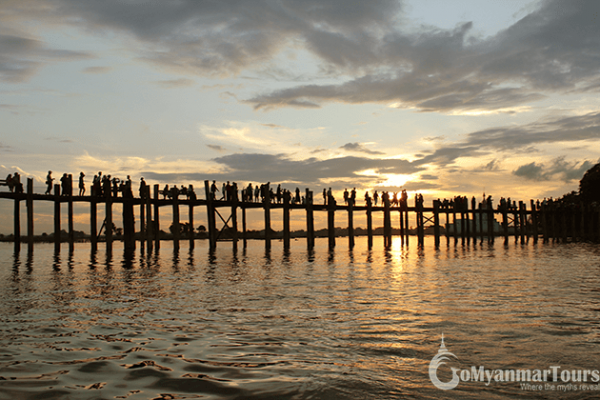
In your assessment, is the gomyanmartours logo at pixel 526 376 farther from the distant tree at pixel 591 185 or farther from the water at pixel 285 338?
the distant tree at pixel 591 185

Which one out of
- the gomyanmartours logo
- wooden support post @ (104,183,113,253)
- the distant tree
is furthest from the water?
the distant tree

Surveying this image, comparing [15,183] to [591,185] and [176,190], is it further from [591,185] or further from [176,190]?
[591,185]

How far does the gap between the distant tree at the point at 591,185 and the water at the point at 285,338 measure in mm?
65282

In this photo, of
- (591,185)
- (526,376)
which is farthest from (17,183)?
(591,185)

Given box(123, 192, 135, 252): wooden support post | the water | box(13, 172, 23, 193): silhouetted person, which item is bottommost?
the water

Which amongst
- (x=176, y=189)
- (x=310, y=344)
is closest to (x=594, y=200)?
(x=176, y=189)

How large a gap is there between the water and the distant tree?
6528 cm

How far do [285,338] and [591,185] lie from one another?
75.8 meters

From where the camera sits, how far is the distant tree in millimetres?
67062

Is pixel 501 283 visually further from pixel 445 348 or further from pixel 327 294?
pixel 445 348

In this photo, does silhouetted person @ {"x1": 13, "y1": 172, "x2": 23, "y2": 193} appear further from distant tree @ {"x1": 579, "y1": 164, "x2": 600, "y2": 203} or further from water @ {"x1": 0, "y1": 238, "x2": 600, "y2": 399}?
distant tree @ {"x1": 579, "y1": 164, "x2": 600, "y2": 203}

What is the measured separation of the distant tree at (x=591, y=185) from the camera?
67062 mm

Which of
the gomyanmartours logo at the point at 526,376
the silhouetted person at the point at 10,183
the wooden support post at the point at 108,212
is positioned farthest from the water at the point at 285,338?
the silhouetted person at the point at 10,183

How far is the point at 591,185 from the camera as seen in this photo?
6800 cm
